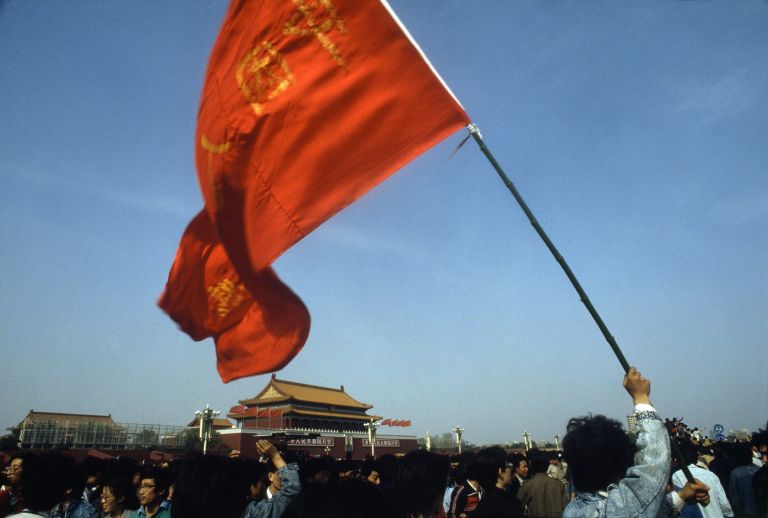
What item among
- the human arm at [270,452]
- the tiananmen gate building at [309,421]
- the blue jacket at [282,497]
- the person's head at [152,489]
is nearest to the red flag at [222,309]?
the human arm at [270,452]

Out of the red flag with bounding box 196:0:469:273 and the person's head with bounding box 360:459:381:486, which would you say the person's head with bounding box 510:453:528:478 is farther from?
the red flag with bounding box 196:0:469:273

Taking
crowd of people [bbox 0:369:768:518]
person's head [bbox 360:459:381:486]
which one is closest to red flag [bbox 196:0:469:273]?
crowd of people [bbox 0:369:768:518]

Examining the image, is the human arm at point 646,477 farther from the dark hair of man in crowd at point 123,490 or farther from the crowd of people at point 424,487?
the dark hair of man in crowd at point 123,490

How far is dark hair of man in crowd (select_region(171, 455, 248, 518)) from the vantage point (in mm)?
2057

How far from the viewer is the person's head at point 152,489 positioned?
12.4 feet

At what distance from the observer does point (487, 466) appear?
12.4ft

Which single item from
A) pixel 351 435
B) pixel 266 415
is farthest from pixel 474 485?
pixel 266 415

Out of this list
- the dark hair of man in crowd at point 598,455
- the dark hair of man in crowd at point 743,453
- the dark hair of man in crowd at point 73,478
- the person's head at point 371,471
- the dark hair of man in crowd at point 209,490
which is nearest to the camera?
the dark hair of man in crowd at point 598,455

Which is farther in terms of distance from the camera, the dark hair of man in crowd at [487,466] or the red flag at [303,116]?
the dark hair of man in crowd at [487,466]

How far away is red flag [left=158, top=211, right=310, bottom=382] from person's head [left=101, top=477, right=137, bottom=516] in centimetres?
161

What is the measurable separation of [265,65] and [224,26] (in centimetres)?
42

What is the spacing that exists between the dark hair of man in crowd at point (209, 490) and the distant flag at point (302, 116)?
47.3 inches

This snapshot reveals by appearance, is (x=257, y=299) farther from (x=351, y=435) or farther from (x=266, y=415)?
(x=266, y=415)

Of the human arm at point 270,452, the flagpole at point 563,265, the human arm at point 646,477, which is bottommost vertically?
the human arm at point 646,477
